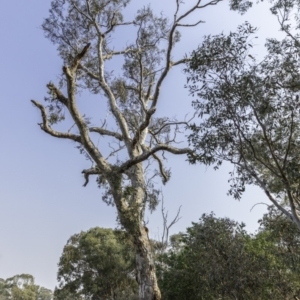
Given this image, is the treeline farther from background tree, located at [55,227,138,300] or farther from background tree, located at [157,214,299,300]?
background tree, located at [55,227,138,300]

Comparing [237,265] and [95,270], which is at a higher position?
[95,270]

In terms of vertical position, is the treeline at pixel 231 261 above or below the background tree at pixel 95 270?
below

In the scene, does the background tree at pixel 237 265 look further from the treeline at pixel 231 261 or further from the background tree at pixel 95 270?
the background tree at pixel 95 270

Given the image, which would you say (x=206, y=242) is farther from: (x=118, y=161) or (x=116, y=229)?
(x=118, y=161)

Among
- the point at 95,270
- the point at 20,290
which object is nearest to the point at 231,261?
the point at 95,270

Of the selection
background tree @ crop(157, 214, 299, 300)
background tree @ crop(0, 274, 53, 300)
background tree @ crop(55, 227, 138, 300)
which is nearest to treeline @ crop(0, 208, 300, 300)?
background tree @ crop(157, 214, 299, 300)

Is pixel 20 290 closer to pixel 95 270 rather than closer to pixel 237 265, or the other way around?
pixel 95 270

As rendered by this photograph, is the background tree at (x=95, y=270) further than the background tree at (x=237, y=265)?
Yes

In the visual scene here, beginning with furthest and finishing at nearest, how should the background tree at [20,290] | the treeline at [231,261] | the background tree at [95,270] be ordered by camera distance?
the background tree at [20,290] → the background tree at [95,270] → the treeline at [231,261]

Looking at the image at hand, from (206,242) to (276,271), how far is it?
71.3 inches

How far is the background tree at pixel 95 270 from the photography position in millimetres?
19156

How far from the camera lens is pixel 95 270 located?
19.5 m

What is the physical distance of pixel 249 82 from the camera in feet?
19.8

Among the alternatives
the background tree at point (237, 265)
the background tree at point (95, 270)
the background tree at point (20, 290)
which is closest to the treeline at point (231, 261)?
the background tree at point (237, 265)
